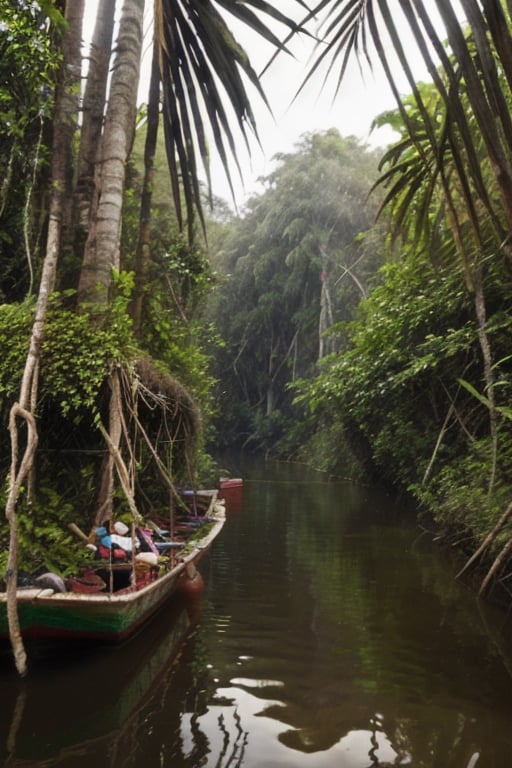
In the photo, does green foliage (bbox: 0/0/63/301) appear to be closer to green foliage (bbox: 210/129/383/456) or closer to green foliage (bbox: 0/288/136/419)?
green foliage (bbox: 0/288/136/419)

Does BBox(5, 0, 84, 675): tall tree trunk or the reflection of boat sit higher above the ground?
BBox(5, 0, 84, 675): tall tree trunk

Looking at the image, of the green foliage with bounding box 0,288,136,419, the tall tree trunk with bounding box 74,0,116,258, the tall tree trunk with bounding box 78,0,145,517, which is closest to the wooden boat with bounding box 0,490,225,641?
the green foliage with bounding box 0,288,136,419

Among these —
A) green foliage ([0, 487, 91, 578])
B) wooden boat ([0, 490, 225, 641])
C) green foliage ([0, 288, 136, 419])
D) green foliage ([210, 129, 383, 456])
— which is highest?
green foliage ([210, 129, 383, 456])

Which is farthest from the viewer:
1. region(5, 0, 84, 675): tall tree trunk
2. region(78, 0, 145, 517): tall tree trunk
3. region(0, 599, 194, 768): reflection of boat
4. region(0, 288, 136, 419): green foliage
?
region(78, 0, 145, 517): tall tree trunk

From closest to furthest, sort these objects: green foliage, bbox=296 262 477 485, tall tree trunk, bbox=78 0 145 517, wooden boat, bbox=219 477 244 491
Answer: tall tree trunk, bbox=78 0 145 517 < green foliage, bbox=296 262 477 485 < wooden boat, bbox=219 477 244 491

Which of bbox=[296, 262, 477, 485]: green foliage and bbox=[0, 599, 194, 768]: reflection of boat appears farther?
bbox=[296, 262, 477, 485]: green foliage

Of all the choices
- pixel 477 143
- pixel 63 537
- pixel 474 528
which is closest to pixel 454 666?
pixel 474 528

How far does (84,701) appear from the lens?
168 inches

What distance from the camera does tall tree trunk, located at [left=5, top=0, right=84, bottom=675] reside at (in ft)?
14.4

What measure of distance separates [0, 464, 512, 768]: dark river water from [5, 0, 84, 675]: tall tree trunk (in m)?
0.77

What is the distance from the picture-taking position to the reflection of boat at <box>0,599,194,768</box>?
363cm

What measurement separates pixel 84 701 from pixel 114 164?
6345 mm

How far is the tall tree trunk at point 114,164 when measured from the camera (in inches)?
305

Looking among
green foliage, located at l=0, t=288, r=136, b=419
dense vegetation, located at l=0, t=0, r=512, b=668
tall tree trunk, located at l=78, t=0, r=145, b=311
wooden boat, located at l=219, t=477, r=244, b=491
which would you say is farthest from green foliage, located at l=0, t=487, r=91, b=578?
wooden boat, located at l=219, t=477, r=244, b=491
